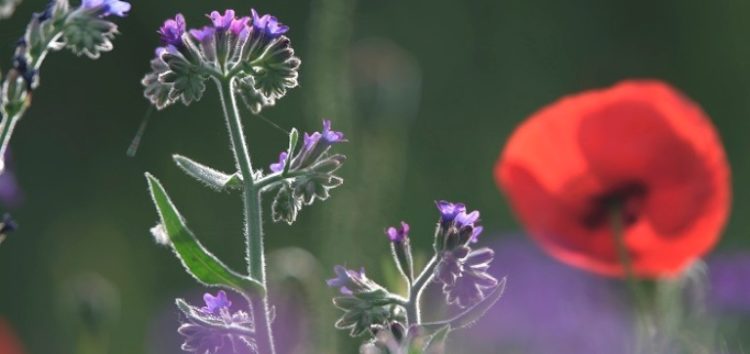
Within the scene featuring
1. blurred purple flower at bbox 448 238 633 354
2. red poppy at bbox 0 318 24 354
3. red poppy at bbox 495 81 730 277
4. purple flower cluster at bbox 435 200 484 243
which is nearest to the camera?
purple flower cluster at bbox 435 200 484 243

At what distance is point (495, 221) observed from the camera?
342 cm

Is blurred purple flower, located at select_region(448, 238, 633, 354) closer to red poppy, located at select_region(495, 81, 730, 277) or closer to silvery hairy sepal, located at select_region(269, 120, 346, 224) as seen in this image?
red poppy, located at select_region(495, 81, 730, 277)

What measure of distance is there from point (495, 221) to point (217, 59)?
2639 millimetres

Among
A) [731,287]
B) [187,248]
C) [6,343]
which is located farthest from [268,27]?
[6,343]

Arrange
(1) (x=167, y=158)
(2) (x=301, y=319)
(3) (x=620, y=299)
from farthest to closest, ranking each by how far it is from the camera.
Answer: (1) (x=167, y=158) < (3) (x=620, y=299) < (2) (x=301, y=319)

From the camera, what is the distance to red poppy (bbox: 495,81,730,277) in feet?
4.57

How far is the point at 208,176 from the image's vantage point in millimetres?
823

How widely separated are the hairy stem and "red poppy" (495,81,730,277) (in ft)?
1.93

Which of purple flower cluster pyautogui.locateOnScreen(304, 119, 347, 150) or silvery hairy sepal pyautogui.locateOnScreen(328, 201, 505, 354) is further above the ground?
purple flower cluster pyautogui.locateOnScreen(304, 119, 347, 150)

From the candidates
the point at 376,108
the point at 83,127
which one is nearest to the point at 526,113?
the point at 83,127

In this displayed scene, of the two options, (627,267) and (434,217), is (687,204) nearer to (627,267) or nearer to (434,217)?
(627,267)

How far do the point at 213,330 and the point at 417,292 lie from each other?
0.10 meters

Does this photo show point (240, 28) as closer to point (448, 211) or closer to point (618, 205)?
point (448, 211)

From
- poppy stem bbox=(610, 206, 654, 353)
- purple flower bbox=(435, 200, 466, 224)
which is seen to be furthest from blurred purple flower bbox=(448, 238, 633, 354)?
purple flower bbox=(435, 200, 466, 224)
